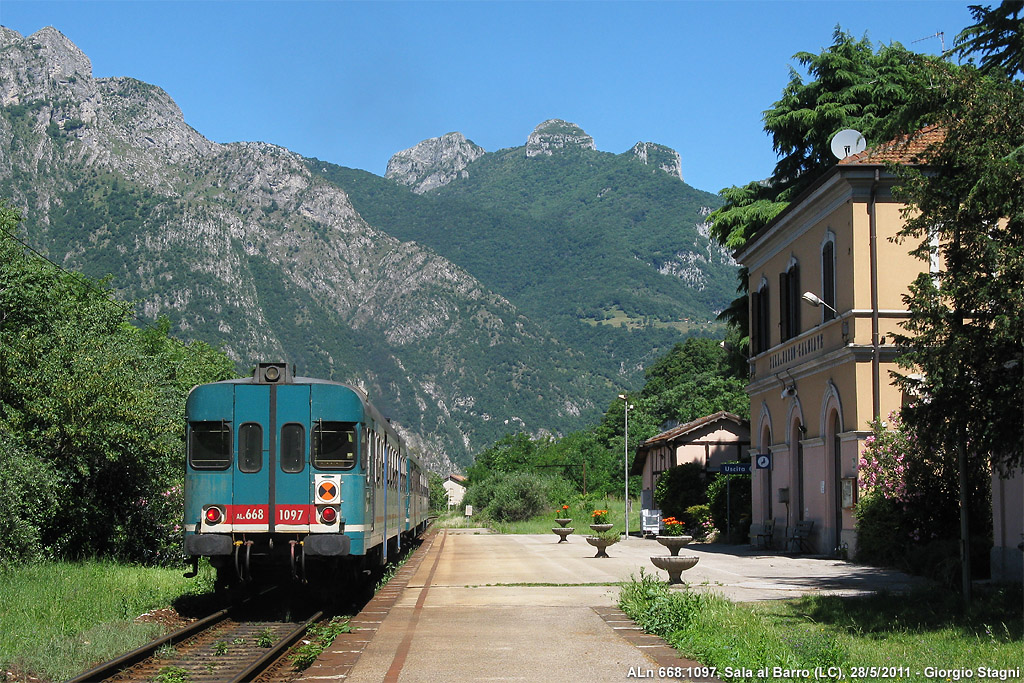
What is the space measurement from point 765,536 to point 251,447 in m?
20.6

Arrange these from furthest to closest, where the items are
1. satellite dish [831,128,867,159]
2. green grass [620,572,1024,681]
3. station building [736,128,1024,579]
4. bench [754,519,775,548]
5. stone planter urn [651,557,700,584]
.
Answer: bench [754,519,775,548], satellite dish [831,128,867,159], station building [736,128,1024,579], stone planter urn [651,557,700,584], green grass [620,572,1024,681]

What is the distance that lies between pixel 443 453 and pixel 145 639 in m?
146

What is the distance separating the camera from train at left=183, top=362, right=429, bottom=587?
599 inches

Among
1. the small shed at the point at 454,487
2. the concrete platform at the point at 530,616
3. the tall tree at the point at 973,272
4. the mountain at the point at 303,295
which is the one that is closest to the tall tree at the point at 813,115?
the concrete platform at the point at 530,616

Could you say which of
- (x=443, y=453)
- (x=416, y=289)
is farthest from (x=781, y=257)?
(x=416, y=289)

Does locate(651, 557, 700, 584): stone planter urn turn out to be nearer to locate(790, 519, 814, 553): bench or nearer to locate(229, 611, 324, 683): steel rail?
locate(229, 611, 324, 683): steel rail

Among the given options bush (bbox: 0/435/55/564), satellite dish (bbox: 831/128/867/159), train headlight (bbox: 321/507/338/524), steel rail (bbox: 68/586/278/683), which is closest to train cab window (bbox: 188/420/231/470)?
train headlight (bbox: 321/507/338/524)

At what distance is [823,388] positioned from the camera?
28.3 meters

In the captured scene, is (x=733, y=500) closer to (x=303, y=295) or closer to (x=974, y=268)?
(x=974, y=268)

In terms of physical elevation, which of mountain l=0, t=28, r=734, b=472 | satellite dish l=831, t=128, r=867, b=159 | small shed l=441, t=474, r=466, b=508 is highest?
mountain l=0, t=28, r=734, b=472

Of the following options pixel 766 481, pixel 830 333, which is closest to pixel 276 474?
pixel 830 333

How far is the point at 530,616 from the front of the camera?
50.5 feet

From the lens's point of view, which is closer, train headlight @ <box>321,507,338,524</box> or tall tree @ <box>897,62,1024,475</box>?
tall tree @ <box>897,62,1024,475</box>

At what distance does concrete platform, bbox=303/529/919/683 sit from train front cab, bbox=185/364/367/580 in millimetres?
1484
